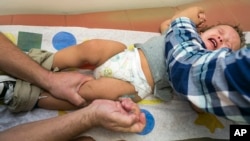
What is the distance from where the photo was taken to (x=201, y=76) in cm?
87

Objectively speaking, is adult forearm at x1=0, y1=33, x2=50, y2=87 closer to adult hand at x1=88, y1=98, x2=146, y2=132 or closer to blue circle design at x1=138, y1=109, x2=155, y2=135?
adult hand at x1=88, y1=98, x2=146, y2=132

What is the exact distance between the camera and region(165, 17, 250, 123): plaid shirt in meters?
0.80

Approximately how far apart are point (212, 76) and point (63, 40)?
0.66 metres

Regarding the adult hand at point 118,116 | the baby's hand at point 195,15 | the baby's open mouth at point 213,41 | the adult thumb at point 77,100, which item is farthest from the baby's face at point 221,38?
the adult thumb at point 77,100

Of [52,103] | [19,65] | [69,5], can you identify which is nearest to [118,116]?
[52,103]

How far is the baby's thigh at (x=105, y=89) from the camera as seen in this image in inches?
41.4

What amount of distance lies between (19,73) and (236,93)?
2.25 feet

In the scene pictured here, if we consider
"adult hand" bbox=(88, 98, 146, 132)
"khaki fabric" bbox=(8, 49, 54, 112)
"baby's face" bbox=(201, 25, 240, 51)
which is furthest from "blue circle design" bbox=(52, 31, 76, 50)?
"baby's face" bbox=(201, 25, 240, 51)

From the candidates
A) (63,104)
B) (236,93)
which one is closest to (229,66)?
(236,93)

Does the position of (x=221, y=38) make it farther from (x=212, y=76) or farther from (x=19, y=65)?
(x=19, y=65)

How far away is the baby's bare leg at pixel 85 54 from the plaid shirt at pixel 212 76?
0.79 ft

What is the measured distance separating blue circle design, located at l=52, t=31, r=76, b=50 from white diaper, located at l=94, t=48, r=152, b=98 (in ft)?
0.70

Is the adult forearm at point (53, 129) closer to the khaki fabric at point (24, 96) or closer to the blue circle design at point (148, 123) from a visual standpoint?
the khaki fabric at point (24, 96)

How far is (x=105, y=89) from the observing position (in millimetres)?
1051
